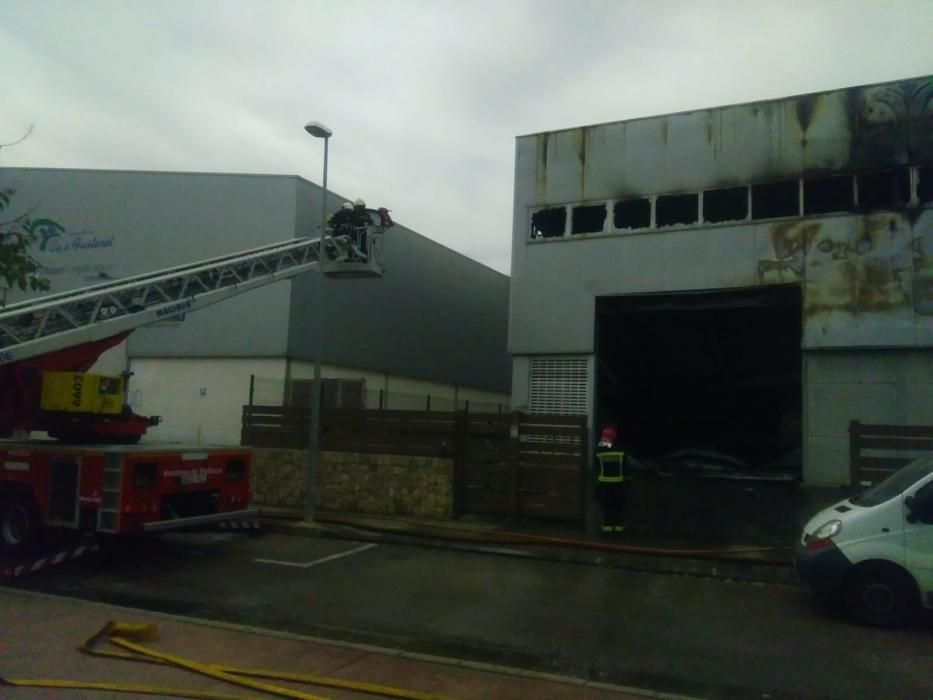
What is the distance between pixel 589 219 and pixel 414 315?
12219 millimetres

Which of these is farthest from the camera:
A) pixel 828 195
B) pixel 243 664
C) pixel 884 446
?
pixel 828 195

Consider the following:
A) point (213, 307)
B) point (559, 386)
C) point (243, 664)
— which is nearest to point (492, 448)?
point (559, 386)

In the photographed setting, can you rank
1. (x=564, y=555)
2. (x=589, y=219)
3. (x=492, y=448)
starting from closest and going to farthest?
(x=564, y=555), (x=492, y=448), (x=589, y=219)

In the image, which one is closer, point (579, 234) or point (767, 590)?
point (767, 590)

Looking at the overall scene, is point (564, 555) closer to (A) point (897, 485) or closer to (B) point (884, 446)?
(A) point (897, 485)

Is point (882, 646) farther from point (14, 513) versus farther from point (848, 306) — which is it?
point (14, 513)

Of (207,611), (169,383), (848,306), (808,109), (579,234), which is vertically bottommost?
(207,611)

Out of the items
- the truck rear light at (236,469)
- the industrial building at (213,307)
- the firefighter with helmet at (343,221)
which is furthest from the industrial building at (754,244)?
the truck rear light at (236,469)

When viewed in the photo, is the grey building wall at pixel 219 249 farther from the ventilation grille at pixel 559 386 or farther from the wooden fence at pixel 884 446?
the wooden fence at pixel 884 446

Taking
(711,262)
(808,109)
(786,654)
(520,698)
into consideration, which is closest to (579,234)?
(711,262)

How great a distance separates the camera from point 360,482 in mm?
16266

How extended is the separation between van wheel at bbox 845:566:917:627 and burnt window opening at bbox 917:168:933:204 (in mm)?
9498

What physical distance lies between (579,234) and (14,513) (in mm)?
11860

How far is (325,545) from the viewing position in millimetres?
13383
